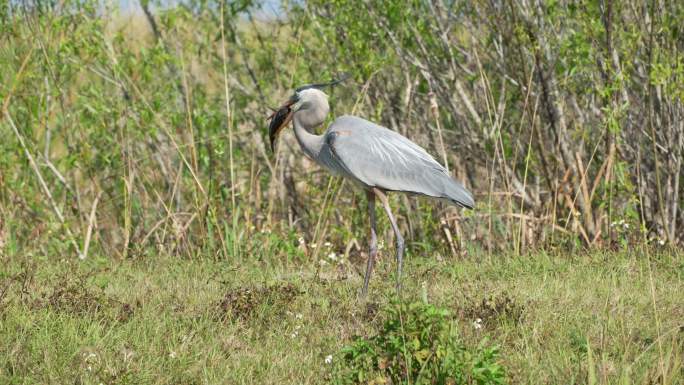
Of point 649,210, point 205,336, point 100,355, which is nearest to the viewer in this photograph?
point 100,355

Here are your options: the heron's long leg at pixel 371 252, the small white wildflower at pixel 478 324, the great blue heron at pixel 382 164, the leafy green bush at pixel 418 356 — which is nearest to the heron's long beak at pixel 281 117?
the great blue heron at pixel 382 164

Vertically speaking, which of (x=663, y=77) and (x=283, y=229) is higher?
(x=663, y=77)

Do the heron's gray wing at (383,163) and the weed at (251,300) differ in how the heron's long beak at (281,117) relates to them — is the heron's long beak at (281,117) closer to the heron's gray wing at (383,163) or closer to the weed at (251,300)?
the heron's gray wing at (383,163)

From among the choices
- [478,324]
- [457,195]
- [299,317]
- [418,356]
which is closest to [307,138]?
[457,195]

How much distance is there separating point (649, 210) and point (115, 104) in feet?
15.1

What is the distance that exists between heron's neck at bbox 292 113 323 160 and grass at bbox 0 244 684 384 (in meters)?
0.83

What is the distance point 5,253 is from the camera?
282 inches

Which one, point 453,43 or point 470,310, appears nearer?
point 470,310

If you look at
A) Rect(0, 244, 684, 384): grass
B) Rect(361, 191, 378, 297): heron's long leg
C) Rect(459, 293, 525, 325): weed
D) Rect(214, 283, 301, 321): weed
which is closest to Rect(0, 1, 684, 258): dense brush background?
Rect(361, 191, 378, 297): heron's long leg

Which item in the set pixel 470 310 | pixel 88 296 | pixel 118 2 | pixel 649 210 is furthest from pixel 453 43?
pixel 88 296

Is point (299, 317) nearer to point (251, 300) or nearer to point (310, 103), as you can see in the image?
point (251, 300)

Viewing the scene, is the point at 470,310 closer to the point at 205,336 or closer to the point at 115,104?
the point at 205,336

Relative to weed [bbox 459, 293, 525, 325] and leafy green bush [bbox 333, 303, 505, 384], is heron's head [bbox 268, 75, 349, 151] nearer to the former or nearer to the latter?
weed [bbox 459, 293, 525, 325]

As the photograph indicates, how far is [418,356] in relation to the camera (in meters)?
4.00
